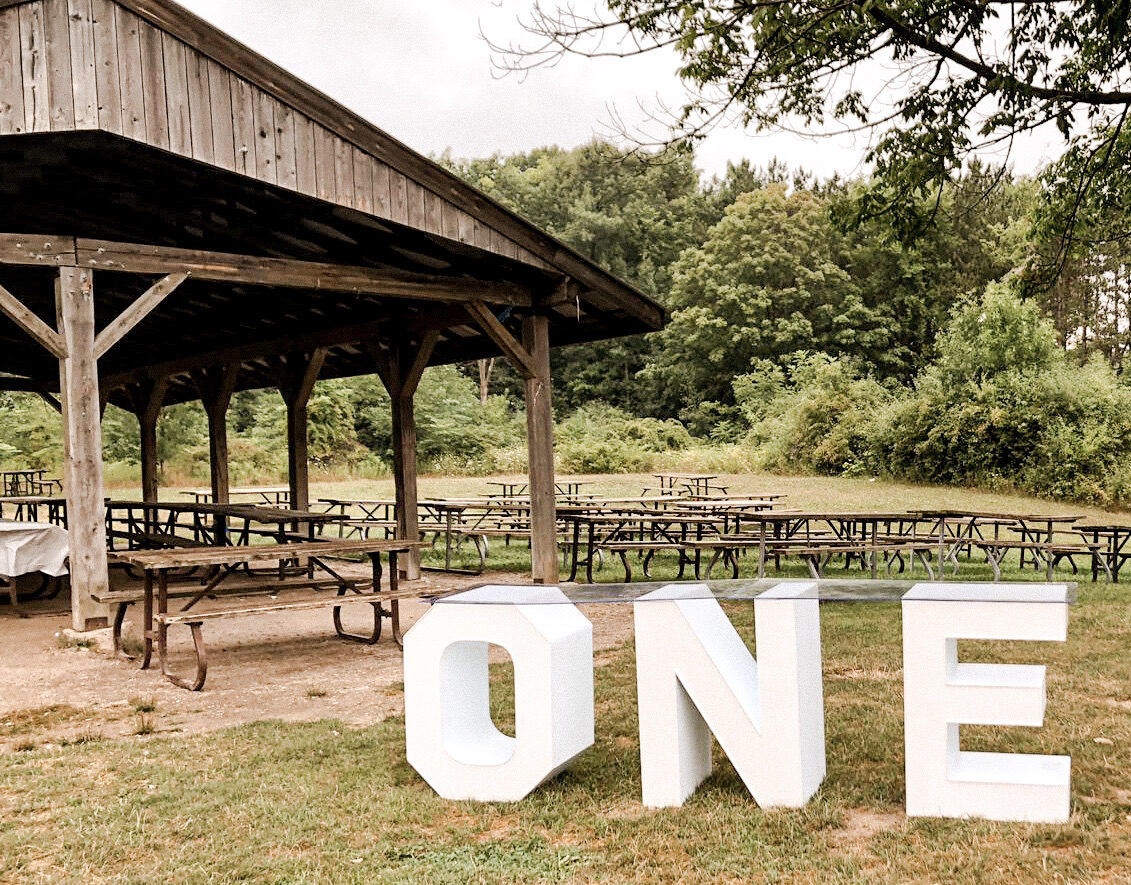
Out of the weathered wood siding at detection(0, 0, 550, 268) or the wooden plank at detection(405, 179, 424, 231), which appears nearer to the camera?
the weathered wood siding at detection(0, 0, 550, 268)

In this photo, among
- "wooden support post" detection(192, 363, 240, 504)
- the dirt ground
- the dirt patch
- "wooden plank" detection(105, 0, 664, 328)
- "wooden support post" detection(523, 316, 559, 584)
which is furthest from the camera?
"wooden support post" detection(192, 363, 240, 504)

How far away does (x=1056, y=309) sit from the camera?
36031 mm

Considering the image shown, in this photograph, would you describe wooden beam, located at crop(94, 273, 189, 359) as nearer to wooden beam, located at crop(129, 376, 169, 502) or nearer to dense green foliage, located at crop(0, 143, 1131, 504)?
wooden beam, located at crop(129, 376, 169, 502)

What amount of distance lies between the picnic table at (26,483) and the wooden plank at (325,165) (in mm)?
15297

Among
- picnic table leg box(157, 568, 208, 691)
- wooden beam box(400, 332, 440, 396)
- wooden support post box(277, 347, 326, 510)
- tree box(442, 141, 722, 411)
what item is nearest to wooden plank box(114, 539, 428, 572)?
picnic table leg box(157, 568, 208, 691)

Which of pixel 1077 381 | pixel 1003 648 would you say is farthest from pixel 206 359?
pixel 1077 381

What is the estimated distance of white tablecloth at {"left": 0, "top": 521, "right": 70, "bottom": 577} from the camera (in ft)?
28.4

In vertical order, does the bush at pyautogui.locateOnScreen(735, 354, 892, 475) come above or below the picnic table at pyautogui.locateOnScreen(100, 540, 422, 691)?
above

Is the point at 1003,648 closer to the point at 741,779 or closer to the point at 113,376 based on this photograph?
the point at 741,779

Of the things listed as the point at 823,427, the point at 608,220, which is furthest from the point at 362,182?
the point at 608,220

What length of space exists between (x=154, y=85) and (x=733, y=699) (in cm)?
563

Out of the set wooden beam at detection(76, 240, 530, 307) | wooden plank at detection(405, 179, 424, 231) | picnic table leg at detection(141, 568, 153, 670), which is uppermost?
wooden plank at detection(405, 179, 424, 231)

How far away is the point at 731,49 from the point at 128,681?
692 cm

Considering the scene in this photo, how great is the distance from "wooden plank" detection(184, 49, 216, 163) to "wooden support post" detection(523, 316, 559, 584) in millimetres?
3673
